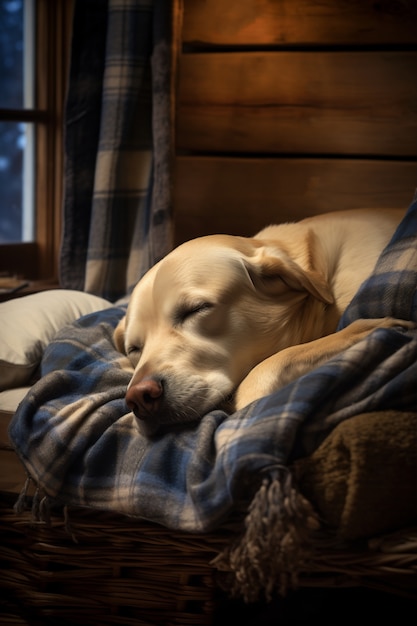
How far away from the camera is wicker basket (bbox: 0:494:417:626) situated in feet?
4.12

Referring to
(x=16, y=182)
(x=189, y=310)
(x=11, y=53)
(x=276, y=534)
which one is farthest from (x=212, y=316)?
(x=11, y=53)

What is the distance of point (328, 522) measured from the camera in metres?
1.18

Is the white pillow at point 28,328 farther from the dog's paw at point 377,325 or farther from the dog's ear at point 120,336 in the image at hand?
the dog's paw at point 377,325

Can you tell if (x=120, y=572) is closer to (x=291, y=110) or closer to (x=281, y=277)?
(x=281, y=277)

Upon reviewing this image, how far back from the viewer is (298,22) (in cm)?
212

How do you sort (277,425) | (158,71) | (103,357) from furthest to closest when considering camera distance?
(158,71) → (103,357) → (277,425)

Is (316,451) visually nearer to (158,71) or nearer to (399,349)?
(399,349)

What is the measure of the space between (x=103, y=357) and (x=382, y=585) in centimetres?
75

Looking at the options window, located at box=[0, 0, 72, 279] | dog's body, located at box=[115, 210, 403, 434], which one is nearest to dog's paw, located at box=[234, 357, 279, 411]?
dog's body, located at box=[115, 210, 403, 434]

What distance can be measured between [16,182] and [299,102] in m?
1.07

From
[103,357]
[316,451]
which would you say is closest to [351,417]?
[316,451]

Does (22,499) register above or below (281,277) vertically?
below

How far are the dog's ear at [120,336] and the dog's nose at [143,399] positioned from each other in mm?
378

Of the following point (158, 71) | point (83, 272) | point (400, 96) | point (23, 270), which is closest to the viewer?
point (400, 96)
